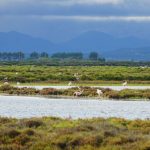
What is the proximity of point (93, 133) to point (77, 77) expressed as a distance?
→ 185 feet

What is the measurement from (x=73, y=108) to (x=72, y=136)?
18.1m

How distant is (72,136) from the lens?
22.3 meters

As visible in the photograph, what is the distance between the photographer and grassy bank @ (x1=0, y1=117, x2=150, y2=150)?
21.2 m

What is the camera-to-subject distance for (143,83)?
74188 mm

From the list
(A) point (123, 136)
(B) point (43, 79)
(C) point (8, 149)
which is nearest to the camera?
(C) point (8, 149)

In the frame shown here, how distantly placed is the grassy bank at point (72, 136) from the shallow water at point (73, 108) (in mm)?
8200

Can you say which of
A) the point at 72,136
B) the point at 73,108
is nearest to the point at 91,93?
the point at 73,108

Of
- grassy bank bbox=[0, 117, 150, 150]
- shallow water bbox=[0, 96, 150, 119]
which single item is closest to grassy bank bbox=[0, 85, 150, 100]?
shallow water bbox=[0, 96, 150, 119]

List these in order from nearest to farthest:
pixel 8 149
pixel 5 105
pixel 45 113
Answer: pixel 8 149 → pixel 45 113 → pixel 5 105

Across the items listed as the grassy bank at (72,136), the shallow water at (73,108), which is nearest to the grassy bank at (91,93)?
the shallow water at (73,108)

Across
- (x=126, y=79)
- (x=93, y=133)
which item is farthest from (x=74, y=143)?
(x=126, y=79)

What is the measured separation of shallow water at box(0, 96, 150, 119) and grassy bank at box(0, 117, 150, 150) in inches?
323

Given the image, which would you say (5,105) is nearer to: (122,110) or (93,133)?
(122,110)

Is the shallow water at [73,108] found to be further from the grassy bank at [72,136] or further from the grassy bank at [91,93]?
the grassy bank at [72,136]
